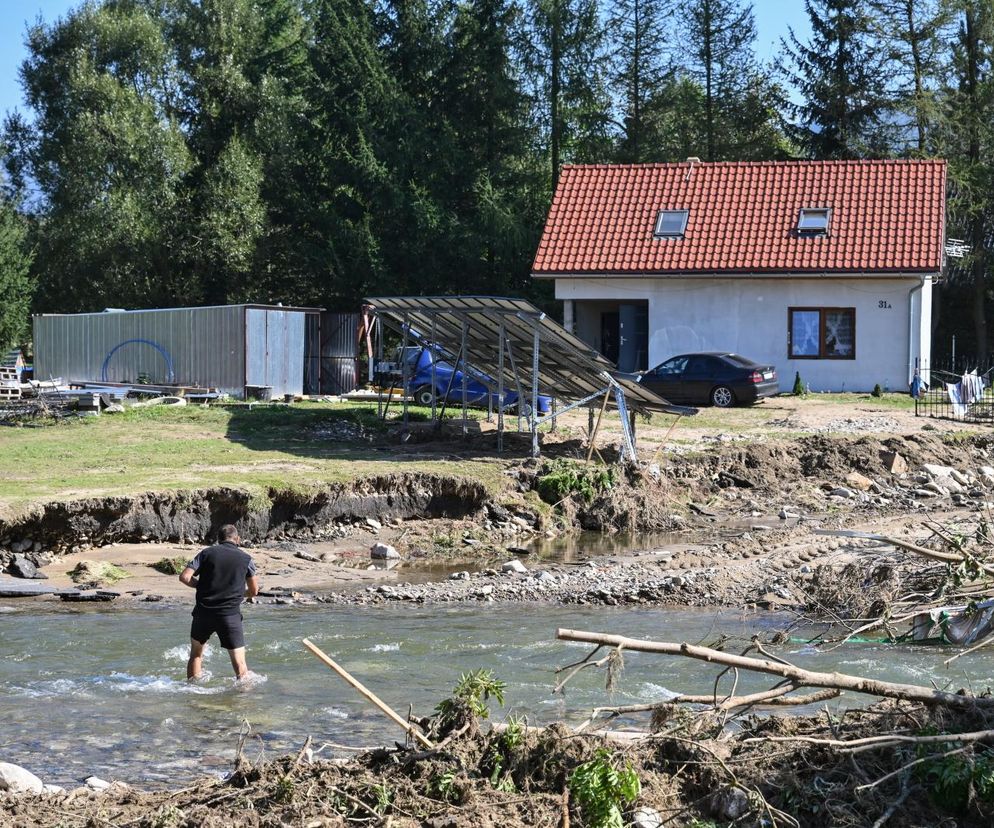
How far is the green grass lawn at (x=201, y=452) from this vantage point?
719 inches

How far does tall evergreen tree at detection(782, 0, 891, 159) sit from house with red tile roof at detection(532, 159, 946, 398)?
7137 millimetres

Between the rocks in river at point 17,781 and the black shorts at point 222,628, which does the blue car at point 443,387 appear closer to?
the black shorts at point 222,628

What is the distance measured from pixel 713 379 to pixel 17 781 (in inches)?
926

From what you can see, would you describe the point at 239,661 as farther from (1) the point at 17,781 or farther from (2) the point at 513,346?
(2) the point at 513,346

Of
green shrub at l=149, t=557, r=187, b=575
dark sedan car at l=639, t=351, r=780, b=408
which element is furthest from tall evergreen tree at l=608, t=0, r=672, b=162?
green shrub at l=149, t=557, r=187, b=575

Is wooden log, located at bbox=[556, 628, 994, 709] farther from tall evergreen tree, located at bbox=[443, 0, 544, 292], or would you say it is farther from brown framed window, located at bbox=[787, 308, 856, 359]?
tall evergreen tree, located at bbox=[443, 0, 544, 292]

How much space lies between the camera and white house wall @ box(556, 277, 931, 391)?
107ft

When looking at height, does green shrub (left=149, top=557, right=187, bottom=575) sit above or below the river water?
above

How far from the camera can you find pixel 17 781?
27.3 feet

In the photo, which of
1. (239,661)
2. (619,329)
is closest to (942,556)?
(239,661)

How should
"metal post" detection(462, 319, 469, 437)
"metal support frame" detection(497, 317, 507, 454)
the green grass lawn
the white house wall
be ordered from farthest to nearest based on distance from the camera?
the white house wall, "metal post" detection(462, 319, 469, 437), "metal support frame" detection(497, 317, 507, 454), the green grass lawn

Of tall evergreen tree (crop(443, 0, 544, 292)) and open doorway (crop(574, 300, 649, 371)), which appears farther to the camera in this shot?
tall evergreen tree (crop(443, 0, 544, 292))

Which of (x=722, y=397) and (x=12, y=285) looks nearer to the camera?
(x=722, y=397)

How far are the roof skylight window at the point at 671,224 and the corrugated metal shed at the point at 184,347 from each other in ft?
30.6
